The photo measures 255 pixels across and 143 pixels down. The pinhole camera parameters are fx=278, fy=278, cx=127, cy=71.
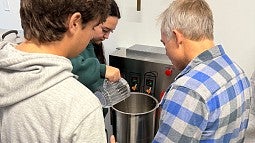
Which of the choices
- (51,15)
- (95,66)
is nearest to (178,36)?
(95,66)

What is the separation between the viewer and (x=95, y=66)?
3.61ft

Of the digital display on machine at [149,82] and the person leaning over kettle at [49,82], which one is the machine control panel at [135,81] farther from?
the person leaning over kettle at [49,82]

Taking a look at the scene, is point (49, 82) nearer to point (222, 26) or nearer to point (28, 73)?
point (28, 73)

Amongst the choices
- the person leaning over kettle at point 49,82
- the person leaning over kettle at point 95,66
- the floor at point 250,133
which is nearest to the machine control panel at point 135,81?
the person leaning over kettle at point 95,66

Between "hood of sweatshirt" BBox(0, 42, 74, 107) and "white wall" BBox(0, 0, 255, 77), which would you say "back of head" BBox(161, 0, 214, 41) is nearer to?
"hood of sweatshirt" BBox(0, 42, 74, 107)

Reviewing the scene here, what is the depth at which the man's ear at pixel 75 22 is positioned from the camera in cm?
61

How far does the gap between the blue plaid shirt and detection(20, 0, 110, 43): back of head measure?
1.19 ft

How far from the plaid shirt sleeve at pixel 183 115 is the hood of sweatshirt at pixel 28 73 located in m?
0.36

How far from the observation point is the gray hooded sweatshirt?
58 centimetres

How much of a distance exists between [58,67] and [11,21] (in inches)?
67.0

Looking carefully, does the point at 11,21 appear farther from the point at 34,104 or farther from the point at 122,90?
the point at 34,104

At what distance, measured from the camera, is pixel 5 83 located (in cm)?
61

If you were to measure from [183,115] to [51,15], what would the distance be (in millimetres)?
461

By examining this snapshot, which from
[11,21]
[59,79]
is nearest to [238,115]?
[59,79]
